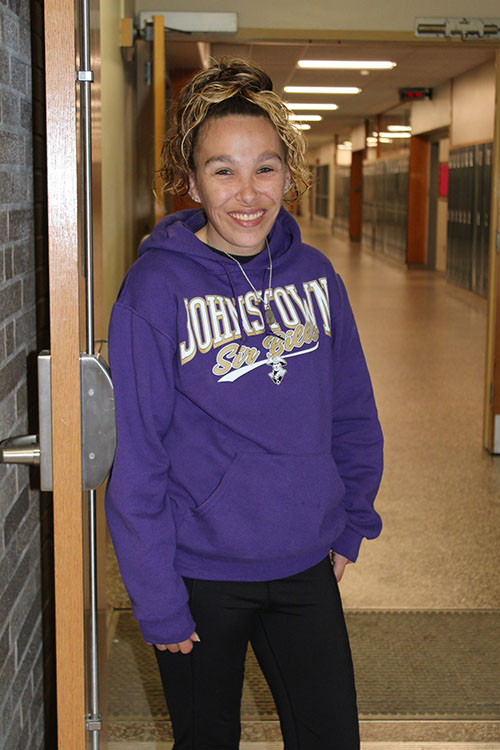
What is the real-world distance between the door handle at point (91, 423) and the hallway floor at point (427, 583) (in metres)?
1.40

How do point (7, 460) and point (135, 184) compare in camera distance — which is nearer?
point (7, 460)

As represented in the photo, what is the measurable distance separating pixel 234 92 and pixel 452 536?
9.15 feet

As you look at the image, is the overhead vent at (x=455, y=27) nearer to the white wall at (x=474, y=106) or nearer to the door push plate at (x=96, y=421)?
the door push plate at (x=96, y=421)

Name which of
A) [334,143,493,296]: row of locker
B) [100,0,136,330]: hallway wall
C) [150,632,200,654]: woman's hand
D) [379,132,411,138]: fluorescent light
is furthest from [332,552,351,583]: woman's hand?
[379,132,411,138]: fluorescent light

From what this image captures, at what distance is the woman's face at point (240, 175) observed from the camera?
146cm

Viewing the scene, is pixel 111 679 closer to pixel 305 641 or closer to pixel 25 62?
pixel 305 641

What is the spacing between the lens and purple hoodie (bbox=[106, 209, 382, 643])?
138 centimetres

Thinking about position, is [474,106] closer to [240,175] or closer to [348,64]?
[348,64]

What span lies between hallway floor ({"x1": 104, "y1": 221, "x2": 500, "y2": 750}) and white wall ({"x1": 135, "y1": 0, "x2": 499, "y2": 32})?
224 centimetres

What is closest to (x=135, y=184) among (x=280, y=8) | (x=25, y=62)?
(x=280, y=8)

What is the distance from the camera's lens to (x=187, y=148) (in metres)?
1.53

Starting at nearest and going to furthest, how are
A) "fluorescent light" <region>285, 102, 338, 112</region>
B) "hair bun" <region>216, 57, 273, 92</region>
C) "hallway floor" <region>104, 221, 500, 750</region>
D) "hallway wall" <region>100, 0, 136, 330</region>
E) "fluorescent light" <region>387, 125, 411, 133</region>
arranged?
1. "hair bun" <region>216, 57, 273, 92</region>
2. "hallway floor" <region>104, 221, 500, 750</region>
3. "hallway wall" <region>100, 0, 136, 330</region>
4. "fluorescent light" <region>387, 125, 411, 133</region>
5. "fluorescent light" <region>285, 102, 338, 112</region>

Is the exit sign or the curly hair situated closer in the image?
the curly hair

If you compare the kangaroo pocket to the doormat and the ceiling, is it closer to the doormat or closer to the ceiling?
the doormat
